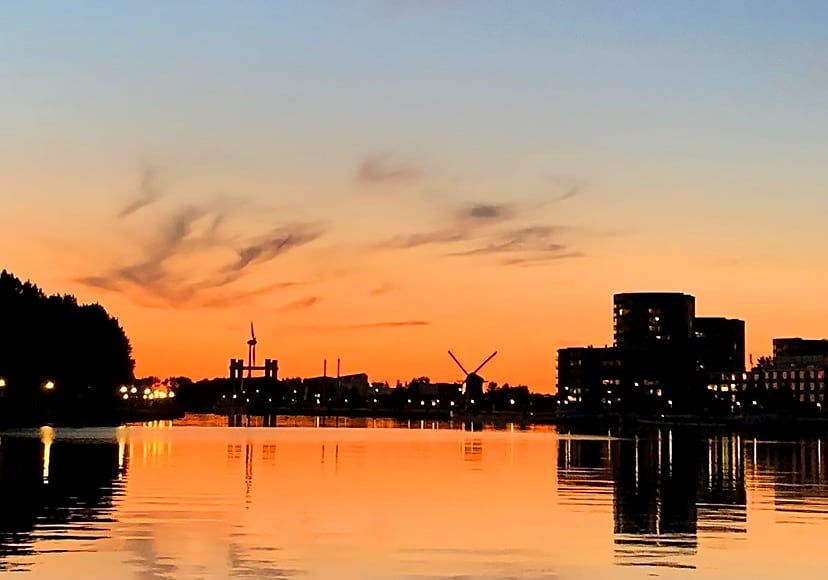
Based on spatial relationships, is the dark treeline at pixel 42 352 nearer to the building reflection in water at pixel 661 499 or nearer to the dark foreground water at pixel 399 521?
the building reflection in water at pixel 661 499

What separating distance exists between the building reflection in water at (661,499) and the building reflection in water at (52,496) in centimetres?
1390

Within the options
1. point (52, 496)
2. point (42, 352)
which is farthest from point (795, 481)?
point (42, 352)

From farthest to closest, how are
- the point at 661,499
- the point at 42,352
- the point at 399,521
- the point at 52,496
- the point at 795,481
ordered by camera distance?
the point at 42,352 < the point at 795,481 < the point at 661,499 < the point at 52,496 < the point at 399,521

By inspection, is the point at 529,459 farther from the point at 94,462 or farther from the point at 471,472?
the point at 94,462

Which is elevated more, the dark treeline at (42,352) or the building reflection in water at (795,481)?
the dark treeline at (42,352)

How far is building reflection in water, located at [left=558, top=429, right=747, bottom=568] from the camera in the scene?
35.5 meters

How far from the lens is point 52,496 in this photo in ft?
157

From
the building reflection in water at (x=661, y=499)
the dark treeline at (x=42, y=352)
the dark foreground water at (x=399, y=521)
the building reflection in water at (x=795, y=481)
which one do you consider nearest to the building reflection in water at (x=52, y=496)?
the dark foreground water at (x=399, y=521)

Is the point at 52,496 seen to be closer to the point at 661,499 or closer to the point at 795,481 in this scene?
the point at 661,499

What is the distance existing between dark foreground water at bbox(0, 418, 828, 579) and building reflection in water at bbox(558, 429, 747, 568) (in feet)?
0.33

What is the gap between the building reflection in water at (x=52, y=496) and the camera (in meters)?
34.8

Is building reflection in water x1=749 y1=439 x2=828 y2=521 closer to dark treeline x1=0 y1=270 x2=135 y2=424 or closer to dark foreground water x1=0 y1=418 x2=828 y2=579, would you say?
dark foreground water x1=0 y1=418 x2=828 y2=579

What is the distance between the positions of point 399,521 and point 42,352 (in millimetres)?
133685

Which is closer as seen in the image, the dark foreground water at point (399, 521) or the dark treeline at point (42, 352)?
the dark foreground water at point (399, 521)
